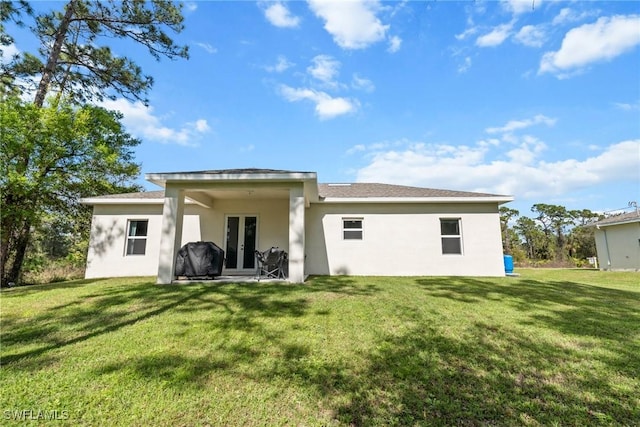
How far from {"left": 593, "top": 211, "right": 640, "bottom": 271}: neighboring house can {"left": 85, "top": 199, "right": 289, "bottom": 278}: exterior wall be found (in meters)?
17.1

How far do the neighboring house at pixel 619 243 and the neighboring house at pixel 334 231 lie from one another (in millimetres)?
9968

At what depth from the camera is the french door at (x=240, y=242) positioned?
35.0ft

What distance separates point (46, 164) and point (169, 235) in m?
6.61

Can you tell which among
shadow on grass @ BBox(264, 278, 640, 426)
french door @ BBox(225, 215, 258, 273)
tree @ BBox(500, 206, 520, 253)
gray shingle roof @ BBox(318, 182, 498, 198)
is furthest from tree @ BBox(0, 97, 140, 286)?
tree @ BBox(500, 206, 520, 253)

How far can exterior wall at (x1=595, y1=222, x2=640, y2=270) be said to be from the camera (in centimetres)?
1423

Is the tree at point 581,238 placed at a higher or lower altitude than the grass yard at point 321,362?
higher

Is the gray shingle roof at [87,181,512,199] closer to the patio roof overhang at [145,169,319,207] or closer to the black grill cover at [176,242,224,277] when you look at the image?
the patio roof overhang at [145,169,319,207]

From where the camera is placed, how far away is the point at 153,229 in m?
10.6

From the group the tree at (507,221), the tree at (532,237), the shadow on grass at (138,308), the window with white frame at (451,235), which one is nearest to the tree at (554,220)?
the tree at (532,237)

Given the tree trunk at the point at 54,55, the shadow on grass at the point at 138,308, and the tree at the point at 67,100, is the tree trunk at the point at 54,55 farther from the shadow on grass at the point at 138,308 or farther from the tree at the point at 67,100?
the shadow on grass at the point at 138,308

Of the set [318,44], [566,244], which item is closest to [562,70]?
[318,44]

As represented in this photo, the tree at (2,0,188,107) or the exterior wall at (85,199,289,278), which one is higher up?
the tree at (2,0,188,107)

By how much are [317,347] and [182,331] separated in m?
2.09

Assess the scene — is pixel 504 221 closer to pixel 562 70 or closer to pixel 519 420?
pixel 562 70
